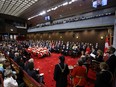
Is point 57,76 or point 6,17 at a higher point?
point 6,17

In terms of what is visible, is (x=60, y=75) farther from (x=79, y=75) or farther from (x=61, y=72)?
(x=79, y=75)

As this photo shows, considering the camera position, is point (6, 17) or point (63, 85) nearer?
point (63, 85)

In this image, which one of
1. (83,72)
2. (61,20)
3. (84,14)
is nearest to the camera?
(83,72)

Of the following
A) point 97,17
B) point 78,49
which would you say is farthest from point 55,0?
point 78,49

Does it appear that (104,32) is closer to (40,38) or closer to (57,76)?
(57,76)

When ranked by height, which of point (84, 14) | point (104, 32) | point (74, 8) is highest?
point (74, 8)

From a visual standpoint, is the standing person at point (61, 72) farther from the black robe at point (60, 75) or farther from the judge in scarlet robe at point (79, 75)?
the judge in scarlet robe at point (79, 75)

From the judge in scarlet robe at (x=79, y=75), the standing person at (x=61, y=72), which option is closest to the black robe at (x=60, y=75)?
the standing person at (x=61, y=72)

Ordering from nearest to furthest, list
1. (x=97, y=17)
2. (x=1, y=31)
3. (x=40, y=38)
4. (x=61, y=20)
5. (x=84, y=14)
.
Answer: (x=97, y=17)
(x=84, y=14)
(x=61, y=20)
(x=40, y=38)
(x=1, y=31)

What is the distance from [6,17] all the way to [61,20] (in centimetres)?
1340

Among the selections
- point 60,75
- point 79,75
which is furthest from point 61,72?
point 79,75

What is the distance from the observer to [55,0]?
11969mm

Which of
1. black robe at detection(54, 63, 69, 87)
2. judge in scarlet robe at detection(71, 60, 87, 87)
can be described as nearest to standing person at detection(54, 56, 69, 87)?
black robe at detection(54, 63, 69, 87)

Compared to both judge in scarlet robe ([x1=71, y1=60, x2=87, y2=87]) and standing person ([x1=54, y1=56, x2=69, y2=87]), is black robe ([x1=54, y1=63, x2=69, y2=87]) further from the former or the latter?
judge in scarlet robe ([x1=71, y1=60, x2=87, y2=87])
